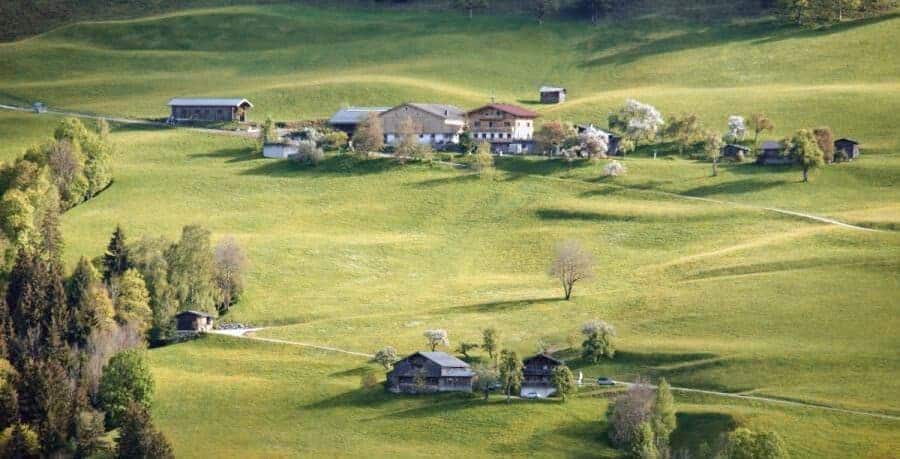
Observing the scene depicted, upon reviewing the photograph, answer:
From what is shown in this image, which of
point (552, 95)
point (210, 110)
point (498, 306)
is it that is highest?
point (552, 95)

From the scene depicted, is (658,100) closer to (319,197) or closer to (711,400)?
(319,197)

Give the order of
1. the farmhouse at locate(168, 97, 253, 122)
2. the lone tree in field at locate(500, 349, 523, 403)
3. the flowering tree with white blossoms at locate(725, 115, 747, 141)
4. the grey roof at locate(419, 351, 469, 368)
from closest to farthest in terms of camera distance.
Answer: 1. the lone tree in field at locate(500, 349, 523, 403)
2. the grey roof at locate(419, 351, 469, 368)
3. the flowering tree with white blossoms at locate(725, 115, 747, 141)
4. the farmhouse at locate(168, 97, 253, 122)

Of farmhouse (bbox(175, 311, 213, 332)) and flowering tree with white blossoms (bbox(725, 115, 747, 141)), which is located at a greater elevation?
flowering tree with white blossoms (bbox(725, 115, 747, 141))

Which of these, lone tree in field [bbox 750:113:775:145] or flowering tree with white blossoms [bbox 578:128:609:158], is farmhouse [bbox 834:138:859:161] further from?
flowering tree with white blossoms [bbox 578:128:609:158]

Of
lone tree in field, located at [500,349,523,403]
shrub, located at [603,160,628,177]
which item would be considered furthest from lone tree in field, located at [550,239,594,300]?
shrub, located at [603,160,628,177]

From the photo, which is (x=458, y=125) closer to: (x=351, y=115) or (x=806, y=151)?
(x=351, y=115)

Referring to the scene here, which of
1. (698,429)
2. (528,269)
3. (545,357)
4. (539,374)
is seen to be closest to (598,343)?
(545,357)

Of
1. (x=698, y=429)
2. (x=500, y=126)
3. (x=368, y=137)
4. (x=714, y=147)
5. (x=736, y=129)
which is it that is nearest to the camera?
(x=698, y=429)

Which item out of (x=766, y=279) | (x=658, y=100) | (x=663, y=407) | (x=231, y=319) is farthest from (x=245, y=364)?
(x=658, y=100)
